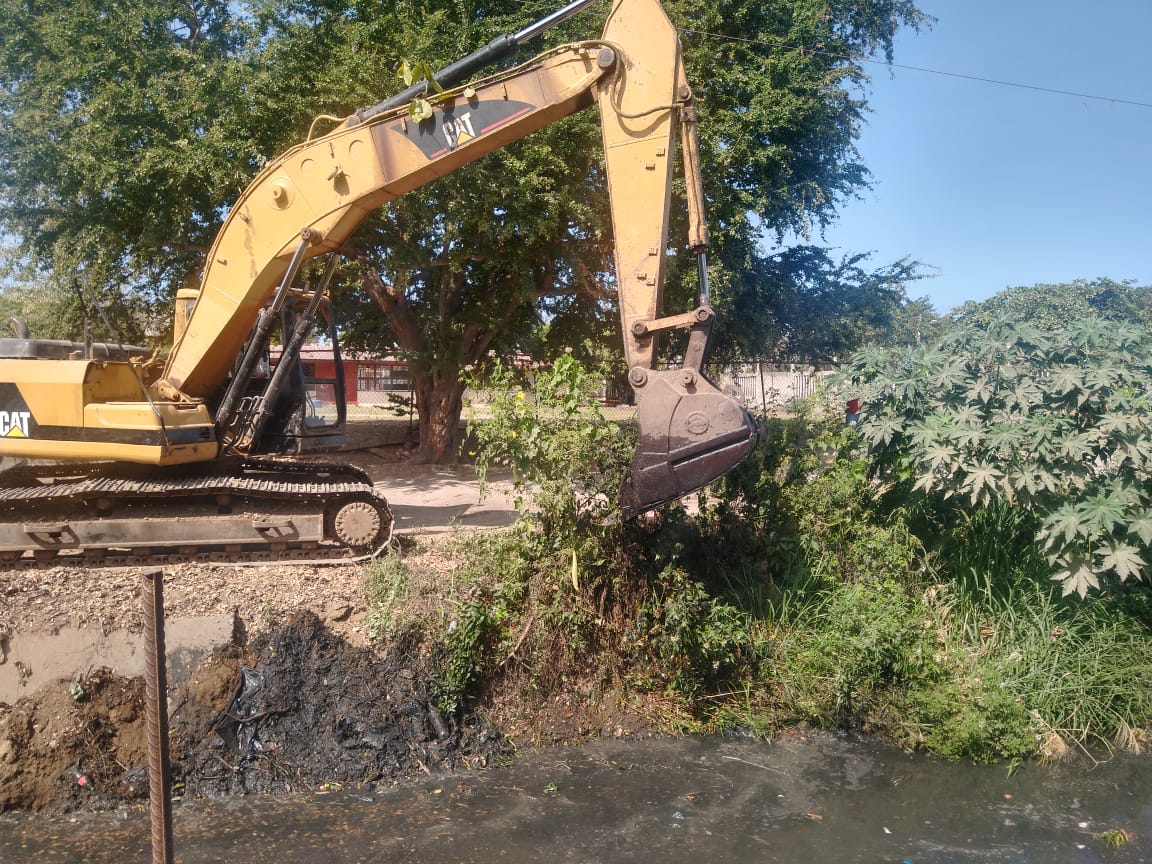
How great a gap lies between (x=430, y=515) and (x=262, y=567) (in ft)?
9.01

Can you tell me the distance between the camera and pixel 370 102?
36.1 ft

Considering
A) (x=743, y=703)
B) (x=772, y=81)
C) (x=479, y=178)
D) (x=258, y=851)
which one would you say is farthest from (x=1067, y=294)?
(x=258, y=851)

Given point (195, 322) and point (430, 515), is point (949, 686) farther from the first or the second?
point (195, 322)

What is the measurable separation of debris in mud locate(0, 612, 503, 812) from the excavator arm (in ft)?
7.04

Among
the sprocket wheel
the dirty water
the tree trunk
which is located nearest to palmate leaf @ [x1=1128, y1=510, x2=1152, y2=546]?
the dirty water

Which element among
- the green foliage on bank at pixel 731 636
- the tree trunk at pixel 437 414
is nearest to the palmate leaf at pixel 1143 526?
the green foliage on bank at pixel 731 636

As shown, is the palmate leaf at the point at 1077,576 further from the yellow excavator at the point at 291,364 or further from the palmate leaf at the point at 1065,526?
the yellow excavator at the point at 291,364

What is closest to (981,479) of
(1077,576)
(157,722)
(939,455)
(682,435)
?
(939,455)

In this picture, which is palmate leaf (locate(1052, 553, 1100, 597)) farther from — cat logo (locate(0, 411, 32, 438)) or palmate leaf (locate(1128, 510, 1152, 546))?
cat logo (locate(0, 411, 32, 438))

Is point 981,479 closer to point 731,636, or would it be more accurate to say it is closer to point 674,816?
point 731,636

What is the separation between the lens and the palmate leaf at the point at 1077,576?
613 centimetres

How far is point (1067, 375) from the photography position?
250 inches

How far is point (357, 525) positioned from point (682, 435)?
3331 millimetres

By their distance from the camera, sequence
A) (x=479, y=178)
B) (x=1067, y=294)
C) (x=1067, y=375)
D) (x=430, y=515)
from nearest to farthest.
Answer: (x=1067, y=375) < (x=430, y=515) < (x=479, y=178) < (x=1067, y=294)
